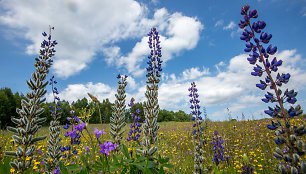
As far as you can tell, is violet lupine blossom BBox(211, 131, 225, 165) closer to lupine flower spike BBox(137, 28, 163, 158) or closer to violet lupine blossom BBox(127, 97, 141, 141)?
violet lupine blossom BBox(127, 97, 141, 141)

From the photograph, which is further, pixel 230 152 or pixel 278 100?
pixel 230 152

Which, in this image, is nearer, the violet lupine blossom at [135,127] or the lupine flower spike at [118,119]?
the lupine flower spike at [118,119]

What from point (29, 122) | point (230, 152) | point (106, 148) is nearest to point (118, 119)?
point (106, 148)

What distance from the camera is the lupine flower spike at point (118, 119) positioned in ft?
6.98

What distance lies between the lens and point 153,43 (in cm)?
316

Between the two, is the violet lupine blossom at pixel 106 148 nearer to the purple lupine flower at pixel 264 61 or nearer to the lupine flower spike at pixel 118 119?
the lupine flower spike at pixel 118 119

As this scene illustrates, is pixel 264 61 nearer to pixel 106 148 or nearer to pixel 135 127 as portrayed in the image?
pixel 106 148

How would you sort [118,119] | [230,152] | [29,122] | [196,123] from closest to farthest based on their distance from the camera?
[29,122] < [118,119] < [196,123] < [230,152]

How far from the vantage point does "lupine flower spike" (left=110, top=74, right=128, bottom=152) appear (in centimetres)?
213

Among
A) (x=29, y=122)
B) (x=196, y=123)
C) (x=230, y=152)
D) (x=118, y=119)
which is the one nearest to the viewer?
(x=29, y=122)

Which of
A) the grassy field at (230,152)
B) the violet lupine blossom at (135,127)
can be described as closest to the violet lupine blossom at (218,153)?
the grassy field at (230,152)

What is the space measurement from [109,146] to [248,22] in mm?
2526

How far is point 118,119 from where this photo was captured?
2.21 meters

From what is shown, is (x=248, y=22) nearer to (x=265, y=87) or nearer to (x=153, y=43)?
(x=265, y=87)
